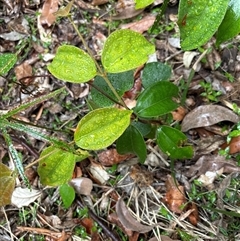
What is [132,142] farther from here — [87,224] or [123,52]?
[87,224]

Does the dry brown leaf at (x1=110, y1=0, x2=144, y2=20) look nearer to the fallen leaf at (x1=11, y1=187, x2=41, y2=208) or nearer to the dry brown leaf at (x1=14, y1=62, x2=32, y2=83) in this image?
the dry brown leaf at (x1=14, y1=62, x2=32, y2=83)

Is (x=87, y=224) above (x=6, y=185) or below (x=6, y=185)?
below

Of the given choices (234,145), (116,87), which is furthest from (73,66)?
(234,145)

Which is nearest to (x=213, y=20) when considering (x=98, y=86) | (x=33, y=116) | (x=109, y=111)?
(x=109, y=111)

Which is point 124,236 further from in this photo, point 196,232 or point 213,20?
point 213,20

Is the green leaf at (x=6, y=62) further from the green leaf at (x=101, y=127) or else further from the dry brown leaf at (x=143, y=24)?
the dry brown leaf at (x=143, y=24)

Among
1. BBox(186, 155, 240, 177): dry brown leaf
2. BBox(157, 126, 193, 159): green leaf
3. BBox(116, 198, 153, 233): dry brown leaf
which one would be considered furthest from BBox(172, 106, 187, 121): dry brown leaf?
BBox(116, 198, 153, 233): dry brown leaf

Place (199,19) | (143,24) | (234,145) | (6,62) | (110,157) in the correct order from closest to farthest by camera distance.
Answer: (199,19) → (6,62) → (234,145) → (110,157) → (143,24)
